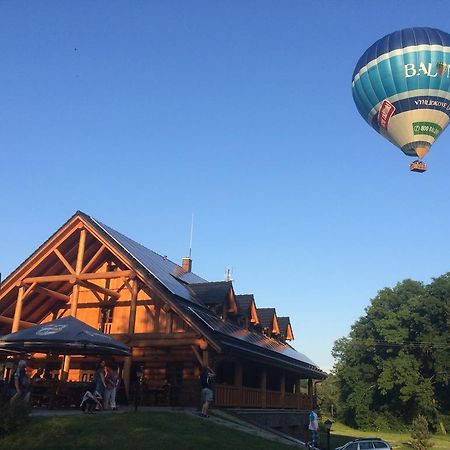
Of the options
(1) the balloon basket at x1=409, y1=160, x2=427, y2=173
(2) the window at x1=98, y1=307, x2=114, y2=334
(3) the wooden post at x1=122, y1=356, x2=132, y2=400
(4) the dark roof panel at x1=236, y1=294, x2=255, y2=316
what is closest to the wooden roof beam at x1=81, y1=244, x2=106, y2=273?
(2) the window at x1=98, y1=307, x2=114, y2=334

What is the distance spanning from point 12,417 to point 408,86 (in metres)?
22.6

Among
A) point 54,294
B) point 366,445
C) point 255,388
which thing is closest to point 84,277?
point 54,294

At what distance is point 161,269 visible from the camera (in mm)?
25688

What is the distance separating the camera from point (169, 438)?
12797 mm

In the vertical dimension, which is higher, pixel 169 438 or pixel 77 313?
pixel 77 313

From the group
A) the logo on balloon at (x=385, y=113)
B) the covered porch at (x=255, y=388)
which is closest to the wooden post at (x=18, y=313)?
the covered porch at (x=255, y=388)

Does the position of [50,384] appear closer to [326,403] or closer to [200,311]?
[200,311]

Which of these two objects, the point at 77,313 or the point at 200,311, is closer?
the point at 200,311

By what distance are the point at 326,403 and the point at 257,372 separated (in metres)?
55.8

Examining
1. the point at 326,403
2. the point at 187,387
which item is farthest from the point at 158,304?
the point at 326,403

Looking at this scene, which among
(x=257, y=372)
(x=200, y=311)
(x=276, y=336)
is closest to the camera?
(x=200, y=311)

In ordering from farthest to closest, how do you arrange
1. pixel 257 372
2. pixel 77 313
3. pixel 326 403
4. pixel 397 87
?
1. pixel 326 403
2. pixel 257 372
3. pixel 397 87
4. pixel 77 313

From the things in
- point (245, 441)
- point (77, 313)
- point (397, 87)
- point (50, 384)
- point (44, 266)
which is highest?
point (397, 87)

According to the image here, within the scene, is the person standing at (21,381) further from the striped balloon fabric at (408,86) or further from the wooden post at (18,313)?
the striped balloon fabric at (408,86)
